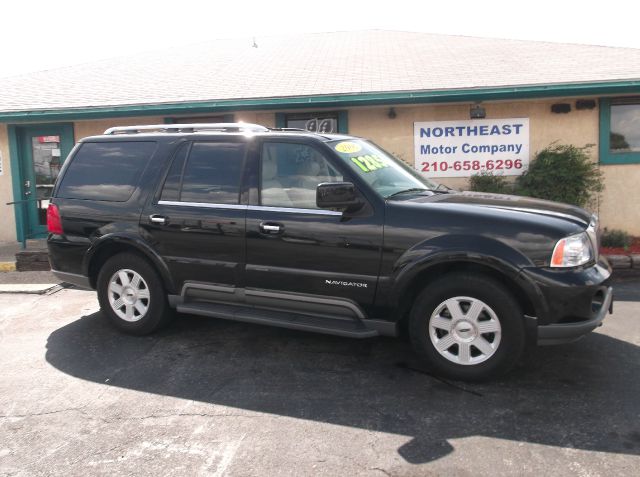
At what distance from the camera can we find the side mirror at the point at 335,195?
4.25 metres

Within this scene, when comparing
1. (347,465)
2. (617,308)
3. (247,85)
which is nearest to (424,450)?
(347,465)

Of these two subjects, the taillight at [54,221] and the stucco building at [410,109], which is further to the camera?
the stucco building at [410,109]

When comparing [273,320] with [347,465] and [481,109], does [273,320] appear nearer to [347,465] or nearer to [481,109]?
[347,465]

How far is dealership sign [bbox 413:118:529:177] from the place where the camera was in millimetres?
9297

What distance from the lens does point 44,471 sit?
316 centimetres

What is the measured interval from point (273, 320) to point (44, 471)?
1991 millimetres

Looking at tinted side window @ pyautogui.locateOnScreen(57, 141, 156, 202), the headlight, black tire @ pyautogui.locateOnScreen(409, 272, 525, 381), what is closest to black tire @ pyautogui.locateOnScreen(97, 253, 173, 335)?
tinted side window @ pyautogui.locateOnScreen(57, 141, 156, 202)

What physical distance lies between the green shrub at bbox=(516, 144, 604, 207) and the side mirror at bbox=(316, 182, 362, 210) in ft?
17.7

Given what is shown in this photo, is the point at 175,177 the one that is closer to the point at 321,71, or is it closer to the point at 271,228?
the point at 271,228

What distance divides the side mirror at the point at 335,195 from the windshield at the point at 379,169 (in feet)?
0.85

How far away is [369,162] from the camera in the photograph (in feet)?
15.9

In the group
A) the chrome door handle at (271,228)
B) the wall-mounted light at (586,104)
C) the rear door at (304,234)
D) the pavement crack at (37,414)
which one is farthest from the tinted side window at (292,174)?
the wall-mounted light at (586,104)

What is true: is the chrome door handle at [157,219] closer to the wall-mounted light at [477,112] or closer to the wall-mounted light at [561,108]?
the wall-mounted light at [477,112]

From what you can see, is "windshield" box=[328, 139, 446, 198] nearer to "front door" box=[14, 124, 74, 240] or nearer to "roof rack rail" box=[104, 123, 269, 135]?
"roof rack rail" box=[104, 123, 269, 135]
